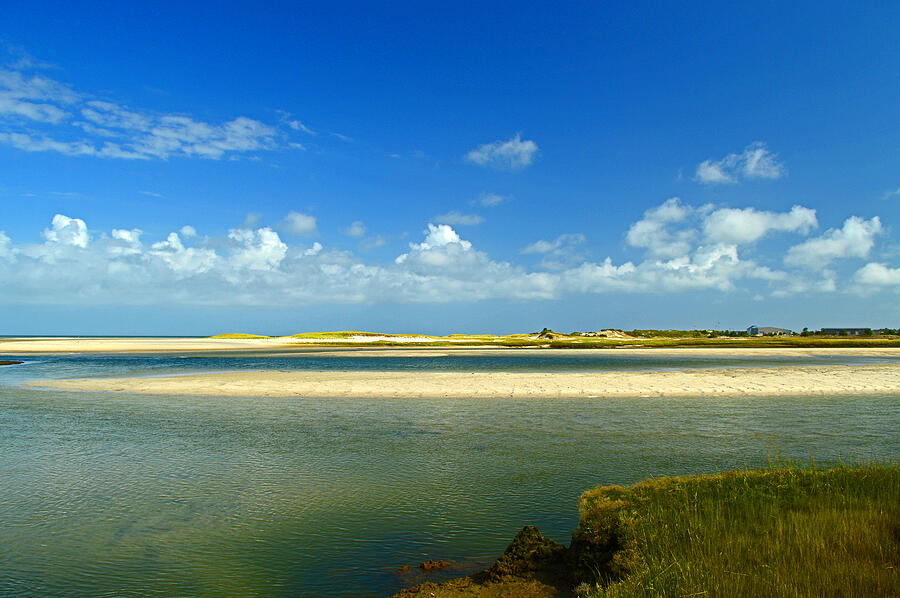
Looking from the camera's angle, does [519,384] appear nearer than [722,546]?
No

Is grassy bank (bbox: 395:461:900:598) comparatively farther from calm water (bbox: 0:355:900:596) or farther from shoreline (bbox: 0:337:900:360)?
shoreline (bbox: 0:337:900:360)

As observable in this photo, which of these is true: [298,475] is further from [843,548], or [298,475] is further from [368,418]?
[843,548]

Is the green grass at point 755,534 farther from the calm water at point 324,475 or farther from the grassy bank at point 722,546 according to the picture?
the calm water at point 324,475

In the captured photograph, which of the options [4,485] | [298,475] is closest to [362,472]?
[298,475]

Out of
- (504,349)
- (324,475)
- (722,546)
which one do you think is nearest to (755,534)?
(722,546)

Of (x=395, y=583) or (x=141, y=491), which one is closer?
(x=395, y=583)

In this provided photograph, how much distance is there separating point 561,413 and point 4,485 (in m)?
20.2

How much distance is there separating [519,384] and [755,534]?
29.7 m

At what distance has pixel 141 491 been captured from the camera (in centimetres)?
1481

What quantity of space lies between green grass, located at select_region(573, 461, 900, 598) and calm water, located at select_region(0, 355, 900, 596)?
2.47 meters

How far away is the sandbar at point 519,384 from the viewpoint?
33.8 meters

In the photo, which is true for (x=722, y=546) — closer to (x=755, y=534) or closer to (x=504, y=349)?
(x=755, y=534)

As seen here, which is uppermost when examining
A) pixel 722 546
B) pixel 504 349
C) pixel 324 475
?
pixel 504 349

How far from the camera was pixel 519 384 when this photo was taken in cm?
3834
